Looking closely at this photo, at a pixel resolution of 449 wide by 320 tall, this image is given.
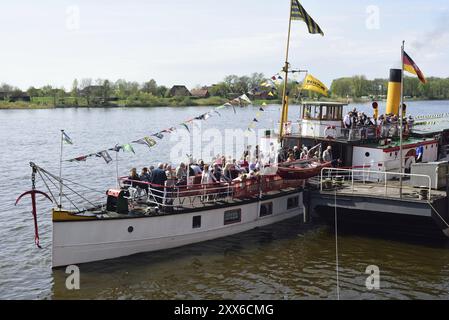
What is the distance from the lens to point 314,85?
81.7ft

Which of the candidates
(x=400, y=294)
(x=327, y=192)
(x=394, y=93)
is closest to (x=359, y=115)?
(x=394, y=93)

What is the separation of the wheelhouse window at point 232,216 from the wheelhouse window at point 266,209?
4.33 ft

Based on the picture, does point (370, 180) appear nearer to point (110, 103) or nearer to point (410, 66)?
point (410, 66)

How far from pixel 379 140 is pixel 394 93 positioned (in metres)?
6.31

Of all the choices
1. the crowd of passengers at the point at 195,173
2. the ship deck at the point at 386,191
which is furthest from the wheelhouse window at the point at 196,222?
the ship deck at the point at 386,191

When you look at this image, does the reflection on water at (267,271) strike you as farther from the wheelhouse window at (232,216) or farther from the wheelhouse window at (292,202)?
the wheelhouse window at (292,202)

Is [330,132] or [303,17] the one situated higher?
[303,17]

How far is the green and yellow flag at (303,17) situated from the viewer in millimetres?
23078

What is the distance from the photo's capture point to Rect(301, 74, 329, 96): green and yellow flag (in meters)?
24.8

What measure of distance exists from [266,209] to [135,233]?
6.39 m

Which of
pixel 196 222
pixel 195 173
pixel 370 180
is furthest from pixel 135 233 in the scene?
pixel 370 180

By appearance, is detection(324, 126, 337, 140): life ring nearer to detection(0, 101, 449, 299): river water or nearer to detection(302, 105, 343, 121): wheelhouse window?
detection(302, 105, 343, 121): wheelhouse window

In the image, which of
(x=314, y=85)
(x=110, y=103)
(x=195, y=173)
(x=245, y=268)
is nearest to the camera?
(x=245, y=268)
